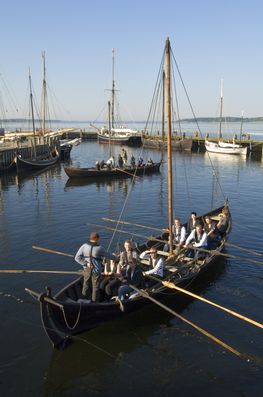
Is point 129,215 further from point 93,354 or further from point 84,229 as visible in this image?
point 93,354

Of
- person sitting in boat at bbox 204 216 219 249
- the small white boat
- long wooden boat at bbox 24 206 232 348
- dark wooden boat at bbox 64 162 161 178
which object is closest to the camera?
long wooden boat at bbox 24 206 232 348

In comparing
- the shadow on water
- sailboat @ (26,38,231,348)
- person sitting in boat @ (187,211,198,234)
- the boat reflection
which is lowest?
the shadow on water

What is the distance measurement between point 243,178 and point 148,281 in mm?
38058

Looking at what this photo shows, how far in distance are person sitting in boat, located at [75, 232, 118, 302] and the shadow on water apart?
1.61 metres

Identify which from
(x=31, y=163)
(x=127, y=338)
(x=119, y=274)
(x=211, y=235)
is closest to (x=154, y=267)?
(x=119, y=274)

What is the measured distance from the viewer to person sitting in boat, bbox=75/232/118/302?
12.6m

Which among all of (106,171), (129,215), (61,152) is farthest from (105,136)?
(129,215)

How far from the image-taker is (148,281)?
1570cm

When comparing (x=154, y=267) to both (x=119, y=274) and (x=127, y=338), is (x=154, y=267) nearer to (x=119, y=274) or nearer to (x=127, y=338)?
(x=119, y=274)

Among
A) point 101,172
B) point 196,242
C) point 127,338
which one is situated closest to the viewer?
point 127,338

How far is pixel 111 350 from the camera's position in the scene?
12.8m

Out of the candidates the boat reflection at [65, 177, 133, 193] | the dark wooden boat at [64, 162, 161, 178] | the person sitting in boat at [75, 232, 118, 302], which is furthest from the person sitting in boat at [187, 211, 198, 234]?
the dark wooden boat at [64, 162, 161, 178]

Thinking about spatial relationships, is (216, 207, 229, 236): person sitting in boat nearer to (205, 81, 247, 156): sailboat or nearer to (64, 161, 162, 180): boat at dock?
(64, 161, 162, 180): boat at dock

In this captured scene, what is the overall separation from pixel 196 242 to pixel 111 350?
7.80m
